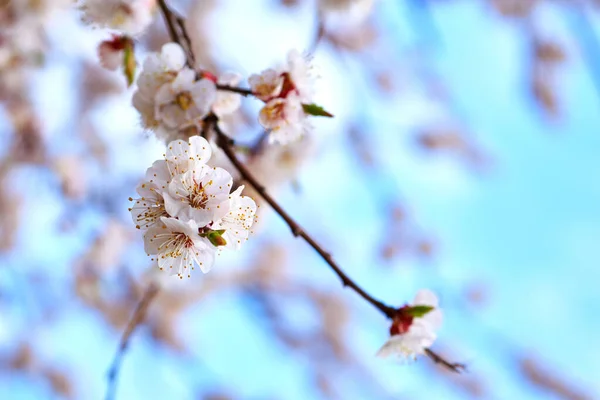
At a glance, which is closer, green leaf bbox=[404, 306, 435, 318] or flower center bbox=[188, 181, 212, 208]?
flower center bbox=[188, 181, 212, 208]

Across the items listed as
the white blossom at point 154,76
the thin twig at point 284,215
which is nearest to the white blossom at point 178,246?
the thin twig at point 284,215

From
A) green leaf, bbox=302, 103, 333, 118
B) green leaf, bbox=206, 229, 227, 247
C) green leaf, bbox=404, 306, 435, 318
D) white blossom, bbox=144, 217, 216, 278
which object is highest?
green leaf, bbox=302, 103, 333, 118

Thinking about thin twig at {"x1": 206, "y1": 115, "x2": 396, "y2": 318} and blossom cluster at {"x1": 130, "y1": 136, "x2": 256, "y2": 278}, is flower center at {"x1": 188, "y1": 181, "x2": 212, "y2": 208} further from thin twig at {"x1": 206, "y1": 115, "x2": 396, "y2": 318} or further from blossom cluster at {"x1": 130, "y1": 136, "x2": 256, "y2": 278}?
thin twig at {"x1": 206, "y1": 115, "x2": 396, "y2": 318}

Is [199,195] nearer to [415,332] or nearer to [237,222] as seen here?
[237,222]

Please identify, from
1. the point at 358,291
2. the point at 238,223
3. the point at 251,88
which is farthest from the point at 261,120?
the point at 358,291

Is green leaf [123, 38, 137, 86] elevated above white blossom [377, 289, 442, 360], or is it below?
above

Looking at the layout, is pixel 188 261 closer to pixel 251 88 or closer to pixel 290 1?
pixel 251 88

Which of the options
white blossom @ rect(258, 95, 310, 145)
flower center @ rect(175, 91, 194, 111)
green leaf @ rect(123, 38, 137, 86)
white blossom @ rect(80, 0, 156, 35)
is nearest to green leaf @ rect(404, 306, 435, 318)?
white blossom @ rect(258, 95, 310, 145)
